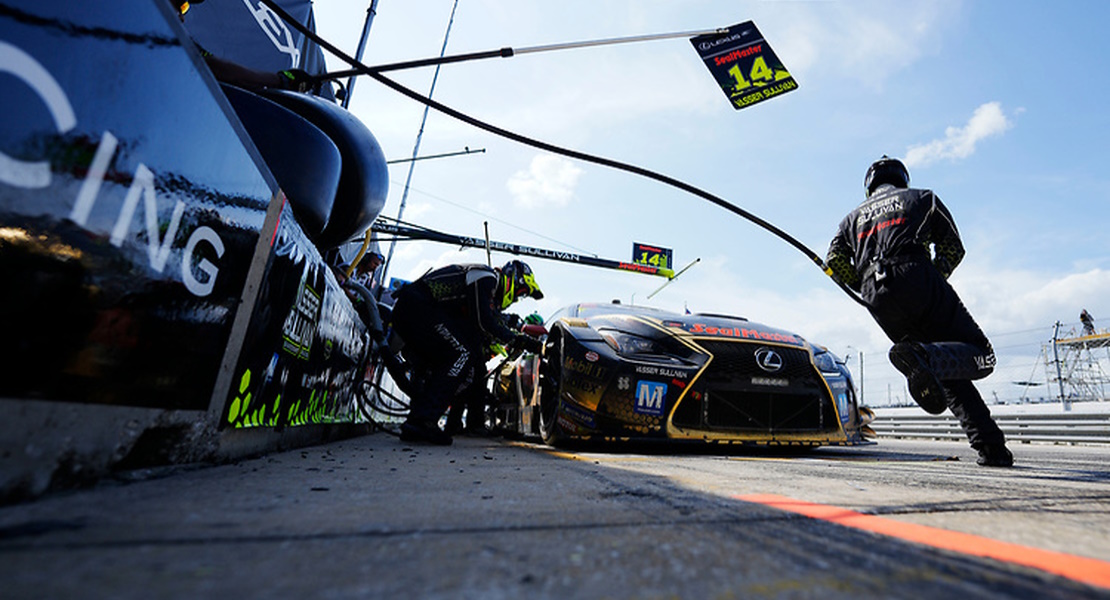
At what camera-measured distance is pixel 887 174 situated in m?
3.40

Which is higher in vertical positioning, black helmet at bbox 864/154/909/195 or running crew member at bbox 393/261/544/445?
black helmet at bbox 864/154/909/195

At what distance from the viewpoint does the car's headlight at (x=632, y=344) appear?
11.3ft

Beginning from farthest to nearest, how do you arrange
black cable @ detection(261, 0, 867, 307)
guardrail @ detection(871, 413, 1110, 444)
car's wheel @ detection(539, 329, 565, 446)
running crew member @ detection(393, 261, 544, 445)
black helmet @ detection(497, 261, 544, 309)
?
guardrail @ detection(871, 413, 1110, 444) < black helmet @ detection(497, 261, 544, 309) < running crew member @ detection(393, 261, 544, 445) < car's wheel @ detection(539, 329, 565, 446) < black cable @ detection(261, 0, 867, 307)

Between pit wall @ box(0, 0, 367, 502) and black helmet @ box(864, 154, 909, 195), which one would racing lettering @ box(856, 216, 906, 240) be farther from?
pit wall @ box(0, 0, 367, 502)

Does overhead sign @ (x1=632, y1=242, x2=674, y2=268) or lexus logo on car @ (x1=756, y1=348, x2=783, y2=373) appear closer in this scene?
lexus logo on car @ (x1=756, y1=348, x2=783, y2=373)

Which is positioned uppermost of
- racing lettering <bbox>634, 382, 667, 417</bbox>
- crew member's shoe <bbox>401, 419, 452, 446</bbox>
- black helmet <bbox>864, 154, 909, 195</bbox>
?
black helmet <bbox>864, 154, 909, 195</bbox>

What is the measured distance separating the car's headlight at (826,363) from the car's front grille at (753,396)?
0.37 ft

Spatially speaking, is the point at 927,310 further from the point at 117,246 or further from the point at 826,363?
the point at 117,246

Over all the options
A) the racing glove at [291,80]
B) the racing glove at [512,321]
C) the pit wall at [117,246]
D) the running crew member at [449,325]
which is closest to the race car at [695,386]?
the running crew member at [449,325]

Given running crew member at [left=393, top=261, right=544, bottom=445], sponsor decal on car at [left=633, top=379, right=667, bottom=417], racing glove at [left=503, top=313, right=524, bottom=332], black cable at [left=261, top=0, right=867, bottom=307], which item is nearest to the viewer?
black cable at [left=261, top=0, right=867, bottom=307]

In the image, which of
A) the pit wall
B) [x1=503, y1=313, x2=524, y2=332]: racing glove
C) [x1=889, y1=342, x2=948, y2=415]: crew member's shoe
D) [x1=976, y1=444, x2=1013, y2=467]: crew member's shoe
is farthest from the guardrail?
the pit wall

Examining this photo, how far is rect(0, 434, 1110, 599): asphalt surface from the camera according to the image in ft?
1.98

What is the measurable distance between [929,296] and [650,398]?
62.6 inches

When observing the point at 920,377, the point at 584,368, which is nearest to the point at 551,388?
the point at 584,368
